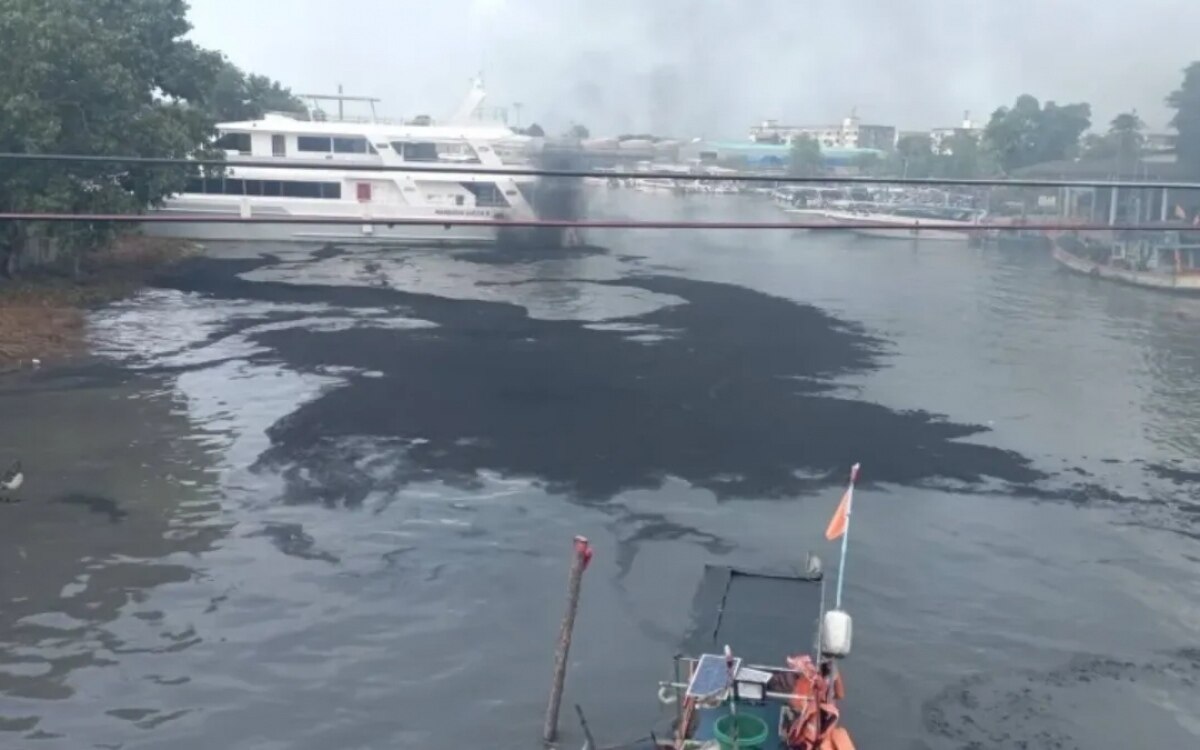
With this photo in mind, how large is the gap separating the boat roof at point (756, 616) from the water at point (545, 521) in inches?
51.2

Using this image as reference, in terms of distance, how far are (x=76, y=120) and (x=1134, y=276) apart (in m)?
28.3

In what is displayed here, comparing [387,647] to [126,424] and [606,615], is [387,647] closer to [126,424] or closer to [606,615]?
[606,615]

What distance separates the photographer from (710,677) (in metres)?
7.68

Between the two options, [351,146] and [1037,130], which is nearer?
[351,146]

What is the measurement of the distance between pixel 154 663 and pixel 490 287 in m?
21.3

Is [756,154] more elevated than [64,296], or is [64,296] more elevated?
[756,154]

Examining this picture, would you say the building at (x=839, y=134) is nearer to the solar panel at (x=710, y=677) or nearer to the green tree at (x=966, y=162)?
the green tree at (x=966, y=162)

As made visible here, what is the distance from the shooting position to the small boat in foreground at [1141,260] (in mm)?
33281

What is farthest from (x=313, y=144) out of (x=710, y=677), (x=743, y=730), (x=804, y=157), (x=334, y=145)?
(x=743, y=730)

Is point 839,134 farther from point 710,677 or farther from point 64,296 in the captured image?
point 710,677

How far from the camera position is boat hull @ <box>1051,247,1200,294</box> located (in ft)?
108

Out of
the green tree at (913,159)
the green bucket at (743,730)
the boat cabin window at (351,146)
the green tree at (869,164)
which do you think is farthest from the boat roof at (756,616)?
the green tree at (869,164)

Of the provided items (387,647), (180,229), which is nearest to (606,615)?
(387,647)

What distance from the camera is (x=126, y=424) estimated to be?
1705 centimetres
